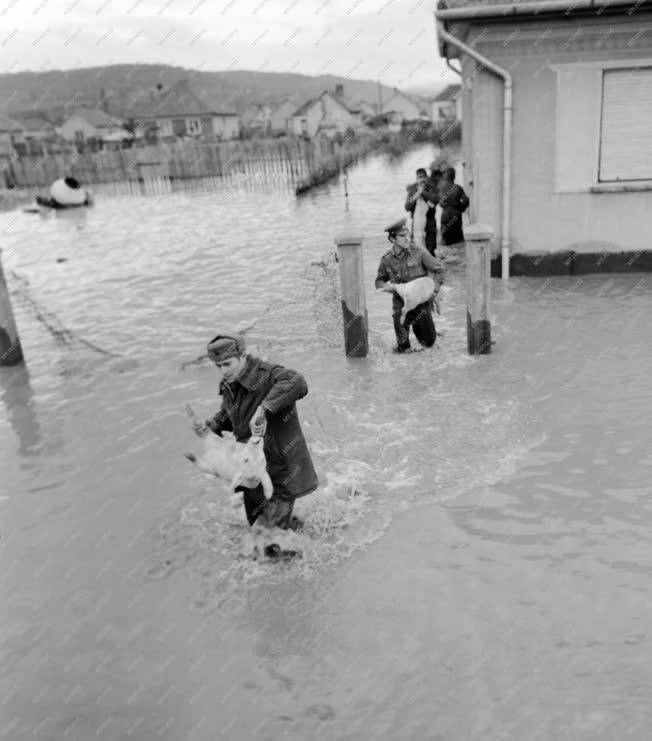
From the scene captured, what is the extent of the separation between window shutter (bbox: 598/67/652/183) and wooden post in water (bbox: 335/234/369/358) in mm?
4737

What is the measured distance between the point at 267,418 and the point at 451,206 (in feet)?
34.1

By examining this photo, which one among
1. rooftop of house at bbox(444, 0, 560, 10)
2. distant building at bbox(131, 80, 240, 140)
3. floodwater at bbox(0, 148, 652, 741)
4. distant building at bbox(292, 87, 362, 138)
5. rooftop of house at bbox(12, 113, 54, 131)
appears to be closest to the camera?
floodwater at bbox(0, 148, 652, 741)

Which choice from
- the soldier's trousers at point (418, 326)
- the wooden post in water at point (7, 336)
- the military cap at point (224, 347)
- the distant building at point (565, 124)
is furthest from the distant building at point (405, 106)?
the military cap at point (224, 347)

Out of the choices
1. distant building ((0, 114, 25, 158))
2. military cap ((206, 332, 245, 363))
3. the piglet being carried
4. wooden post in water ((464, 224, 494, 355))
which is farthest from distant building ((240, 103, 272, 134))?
military cap ((206, 332, 245, 363))

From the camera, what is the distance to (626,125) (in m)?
10.3

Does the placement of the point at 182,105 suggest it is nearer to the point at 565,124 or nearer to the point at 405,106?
the point at 405,106

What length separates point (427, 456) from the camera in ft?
20.7

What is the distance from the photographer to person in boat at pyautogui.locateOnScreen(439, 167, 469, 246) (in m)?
13.7

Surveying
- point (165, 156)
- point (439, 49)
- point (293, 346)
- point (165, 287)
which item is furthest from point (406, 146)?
point (293, 346)

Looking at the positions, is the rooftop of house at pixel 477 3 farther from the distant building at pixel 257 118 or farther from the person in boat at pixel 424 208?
the distant building at pixel 257 118

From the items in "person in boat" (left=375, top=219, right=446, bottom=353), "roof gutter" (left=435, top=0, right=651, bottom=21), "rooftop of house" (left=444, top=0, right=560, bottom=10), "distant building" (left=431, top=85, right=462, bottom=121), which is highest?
"distant building" (left=431, top=85, right=462, bottom=121)

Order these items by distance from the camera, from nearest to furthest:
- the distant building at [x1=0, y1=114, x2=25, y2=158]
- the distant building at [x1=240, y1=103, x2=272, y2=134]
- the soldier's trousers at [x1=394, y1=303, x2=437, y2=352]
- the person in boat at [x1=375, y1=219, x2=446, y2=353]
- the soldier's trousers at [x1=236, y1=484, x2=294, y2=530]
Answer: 1. the soldier's trousers at [x1=236, y1=484, x2=294, y2=530]
2. the person in boat at [x1=375, y1=219, x2=446, y2=353]
3. the soldier's trousers at [x1=394, y1=303, x2=437, y2=352]
4. the distant building at [x1=0, y1=114, x2=25, y2=158]
5. the distant building at [x1=240, y1=103, x2=272, y2=134]

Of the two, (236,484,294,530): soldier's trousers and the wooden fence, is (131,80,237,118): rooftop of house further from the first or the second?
(236,484,294,530): soldier's trousers

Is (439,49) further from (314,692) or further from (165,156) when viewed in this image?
(165,156)
